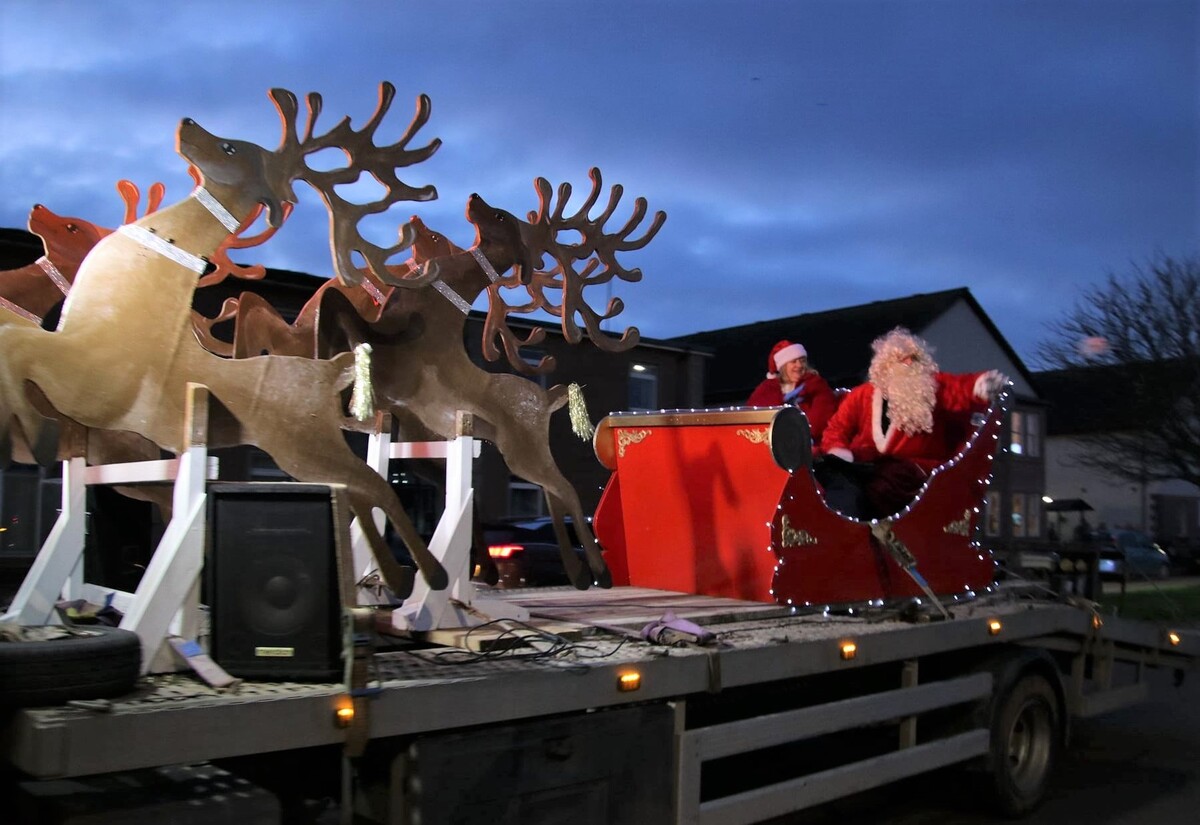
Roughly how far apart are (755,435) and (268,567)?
2905 millimetres

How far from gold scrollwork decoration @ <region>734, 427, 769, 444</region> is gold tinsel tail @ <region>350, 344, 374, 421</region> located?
218 centimetres

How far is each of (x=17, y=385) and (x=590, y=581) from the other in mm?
2789

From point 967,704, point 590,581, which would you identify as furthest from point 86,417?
point 967,704

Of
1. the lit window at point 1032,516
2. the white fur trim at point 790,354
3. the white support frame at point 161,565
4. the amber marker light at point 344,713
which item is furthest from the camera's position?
the lit window at point 1032,516

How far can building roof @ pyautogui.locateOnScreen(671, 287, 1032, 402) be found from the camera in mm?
31141

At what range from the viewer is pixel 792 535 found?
546 centimetres

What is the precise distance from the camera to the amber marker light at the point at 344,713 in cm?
307

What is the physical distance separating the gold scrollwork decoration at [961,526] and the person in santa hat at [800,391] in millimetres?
986

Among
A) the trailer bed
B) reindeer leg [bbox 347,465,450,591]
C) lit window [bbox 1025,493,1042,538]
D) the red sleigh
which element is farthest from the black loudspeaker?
lit window [bbox 1025,493,1042,538]

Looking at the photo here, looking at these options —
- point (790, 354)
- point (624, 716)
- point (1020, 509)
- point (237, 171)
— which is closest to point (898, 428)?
point (790, 354)

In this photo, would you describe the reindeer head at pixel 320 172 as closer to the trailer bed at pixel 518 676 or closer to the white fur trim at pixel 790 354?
the trailer bed at pixel 518 676

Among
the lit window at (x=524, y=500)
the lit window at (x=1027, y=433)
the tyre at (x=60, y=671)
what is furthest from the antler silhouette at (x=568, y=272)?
the lit window at (x=1027, y=433)

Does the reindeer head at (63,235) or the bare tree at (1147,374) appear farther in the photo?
the bare tree at (1147,374)

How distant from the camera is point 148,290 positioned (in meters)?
3.94
